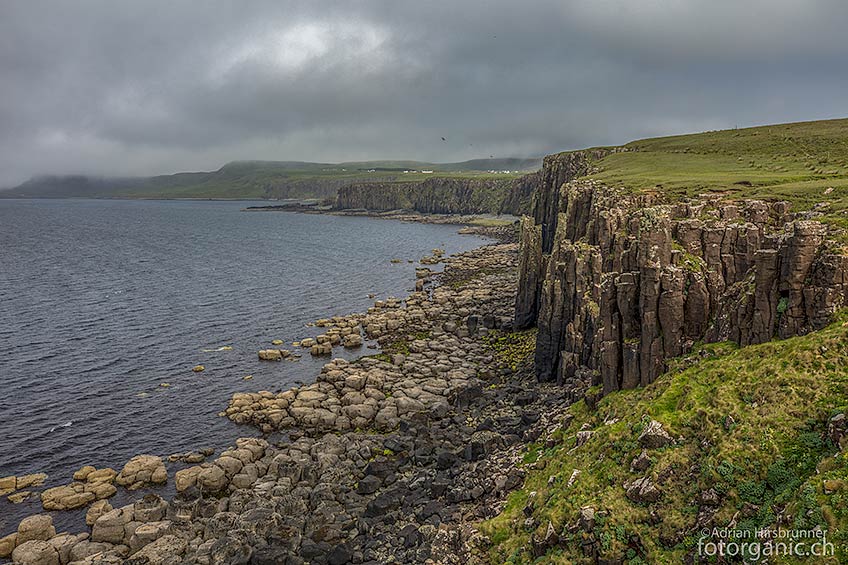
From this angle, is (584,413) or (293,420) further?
(293,420)

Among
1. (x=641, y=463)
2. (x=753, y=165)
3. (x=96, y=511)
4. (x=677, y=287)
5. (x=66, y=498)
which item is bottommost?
(x=96, y=511)

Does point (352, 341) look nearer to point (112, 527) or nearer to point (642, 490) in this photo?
point (112, 527)

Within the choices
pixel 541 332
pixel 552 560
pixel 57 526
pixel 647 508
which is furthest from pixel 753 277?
pixel 57 526

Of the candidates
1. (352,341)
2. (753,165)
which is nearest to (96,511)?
(352,341)

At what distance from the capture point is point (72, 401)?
59438 mm

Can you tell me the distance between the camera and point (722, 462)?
24281 millimetres

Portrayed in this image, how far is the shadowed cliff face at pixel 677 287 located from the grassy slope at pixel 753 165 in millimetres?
6227

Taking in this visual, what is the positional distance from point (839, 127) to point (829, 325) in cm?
10976

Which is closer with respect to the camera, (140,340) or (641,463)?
(641,463)

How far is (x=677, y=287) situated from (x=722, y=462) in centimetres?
1521

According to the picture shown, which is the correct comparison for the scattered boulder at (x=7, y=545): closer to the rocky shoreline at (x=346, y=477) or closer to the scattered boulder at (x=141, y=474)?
the rocky shoreline at (x=346, y=477)

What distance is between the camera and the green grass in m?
21.6

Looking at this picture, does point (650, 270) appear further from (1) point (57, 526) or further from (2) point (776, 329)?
(1) point (57, 526)

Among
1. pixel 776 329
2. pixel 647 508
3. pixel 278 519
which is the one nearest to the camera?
pixel 647 508
